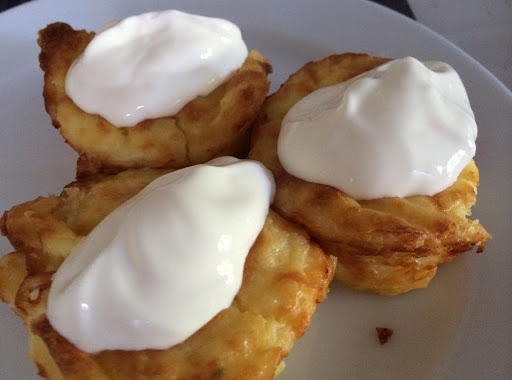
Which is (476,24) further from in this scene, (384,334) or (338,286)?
(384,334)

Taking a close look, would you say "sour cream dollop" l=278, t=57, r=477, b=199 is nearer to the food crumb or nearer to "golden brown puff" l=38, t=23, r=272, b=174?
"golden brown puff" l=38, t=23, r=272, b=174

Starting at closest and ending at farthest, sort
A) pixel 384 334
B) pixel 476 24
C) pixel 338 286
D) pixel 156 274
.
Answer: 1. pixel 156 274
2. pixel 384 334
3. pixel 338 286
4. pixel 476 24

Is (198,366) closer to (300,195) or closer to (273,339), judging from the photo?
(273,339)

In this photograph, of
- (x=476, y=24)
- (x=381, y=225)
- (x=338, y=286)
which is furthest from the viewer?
(x=476, y=24)

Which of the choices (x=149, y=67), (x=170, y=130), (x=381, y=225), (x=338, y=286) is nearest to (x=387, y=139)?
(x=381, y=225)

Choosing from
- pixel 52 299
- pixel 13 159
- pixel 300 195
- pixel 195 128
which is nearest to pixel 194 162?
pixel 195 128

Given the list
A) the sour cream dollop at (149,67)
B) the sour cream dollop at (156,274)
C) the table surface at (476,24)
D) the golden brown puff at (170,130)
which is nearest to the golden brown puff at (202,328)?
→ the sour cream dollop at (156,274)

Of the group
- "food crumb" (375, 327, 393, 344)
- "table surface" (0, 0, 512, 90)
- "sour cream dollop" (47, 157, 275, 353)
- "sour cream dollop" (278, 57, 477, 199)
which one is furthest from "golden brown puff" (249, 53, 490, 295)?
"table surface" (0, 0, 512, 90)
